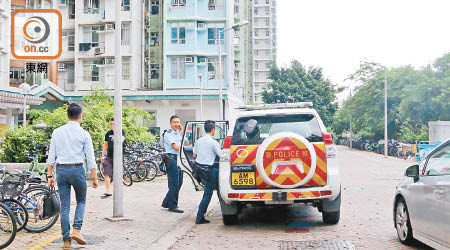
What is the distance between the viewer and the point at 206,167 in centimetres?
930

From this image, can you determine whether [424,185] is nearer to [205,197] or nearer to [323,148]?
[323,148]

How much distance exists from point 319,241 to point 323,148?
5.03ft

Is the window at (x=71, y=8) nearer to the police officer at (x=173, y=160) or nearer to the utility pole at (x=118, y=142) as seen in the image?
the police officer at (x=173, y=160)

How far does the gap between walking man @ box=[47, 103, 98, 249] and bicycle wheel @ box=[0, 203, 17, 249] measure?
1.93 ft

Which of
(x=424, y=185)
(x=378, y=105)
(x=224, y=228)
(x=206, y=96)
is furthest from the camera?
(x=378, y=105)

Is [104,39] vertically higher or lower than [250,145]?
higher

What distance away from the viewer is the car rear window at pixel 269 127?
28.3 feet

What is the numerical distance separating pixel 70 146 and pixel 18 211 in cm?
142

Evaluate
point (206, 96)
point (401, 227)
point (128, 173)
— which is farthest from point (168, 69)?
point (401, 227)

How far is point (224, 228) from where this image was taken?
898 centimetres

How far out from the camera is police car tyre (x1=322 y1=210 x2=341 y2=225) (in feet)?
28.9

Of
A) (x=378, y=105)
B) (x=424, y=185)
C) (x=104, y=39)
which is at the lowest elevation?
(x=424, y=185)

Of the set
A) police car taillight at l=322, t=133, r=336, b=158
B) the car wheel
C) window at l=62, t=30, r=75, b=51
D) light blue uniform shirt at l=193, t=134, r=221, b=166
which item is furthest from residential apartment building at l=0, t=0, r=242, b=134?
the car wheel

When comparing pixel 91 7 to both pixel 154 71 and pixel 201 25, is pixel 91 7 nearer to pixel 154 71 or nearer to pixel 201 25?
pixel 154 71
